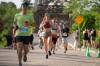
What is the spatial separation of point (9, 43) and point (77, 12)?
11.0 meters

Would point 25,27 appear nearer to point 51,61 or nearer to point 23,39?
point 23,39

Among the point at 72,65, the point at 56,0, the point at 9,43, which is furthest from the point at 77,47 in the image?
the point at 56,0

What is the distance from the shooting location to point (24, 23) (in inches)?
576

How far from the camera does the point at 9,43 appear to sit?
121 ft

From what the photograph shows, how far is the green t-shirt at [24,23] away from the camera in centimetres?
1450

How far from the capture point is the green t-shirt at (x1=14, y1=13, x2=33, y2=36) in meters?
14.5

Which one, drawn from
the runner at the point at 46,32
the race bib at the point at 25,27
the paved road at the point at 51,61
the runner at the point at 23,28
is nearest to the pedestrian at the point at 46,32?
the runner at the point at 46,32

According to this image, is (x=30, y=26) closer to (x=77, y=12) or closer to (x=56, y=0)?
(x=77, y=12)

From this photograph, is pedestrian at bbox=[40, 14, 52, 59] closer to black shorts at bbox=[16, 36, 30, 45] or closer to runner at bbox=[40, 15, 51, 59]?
runner at bbox=[40, 15, 51, 59]

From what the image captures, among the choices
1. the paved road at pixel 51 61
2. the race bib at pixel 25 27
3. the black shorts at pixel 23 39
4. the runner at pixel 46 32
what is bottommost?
the paved road at pixel 51 61

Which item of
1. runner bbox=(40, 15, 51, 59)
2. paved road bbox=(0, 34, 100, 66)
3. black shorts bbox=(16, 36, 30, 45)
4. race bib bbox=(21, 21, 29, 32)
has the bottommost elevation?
paved road bbox=(0, 34, 100, 66)

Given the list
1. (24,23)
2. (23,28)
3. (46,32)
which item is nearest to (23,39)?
(23,28)

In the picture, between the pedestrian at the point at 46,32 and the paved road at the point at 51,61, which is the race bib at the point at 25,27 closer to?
the paved road at the point at 51,61

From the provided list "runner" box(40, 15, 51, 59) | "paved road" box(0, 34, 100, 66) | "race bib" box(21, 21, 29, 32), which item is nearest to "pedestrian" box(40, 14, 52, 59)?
"runner" box(40, 15, 51, 59)
